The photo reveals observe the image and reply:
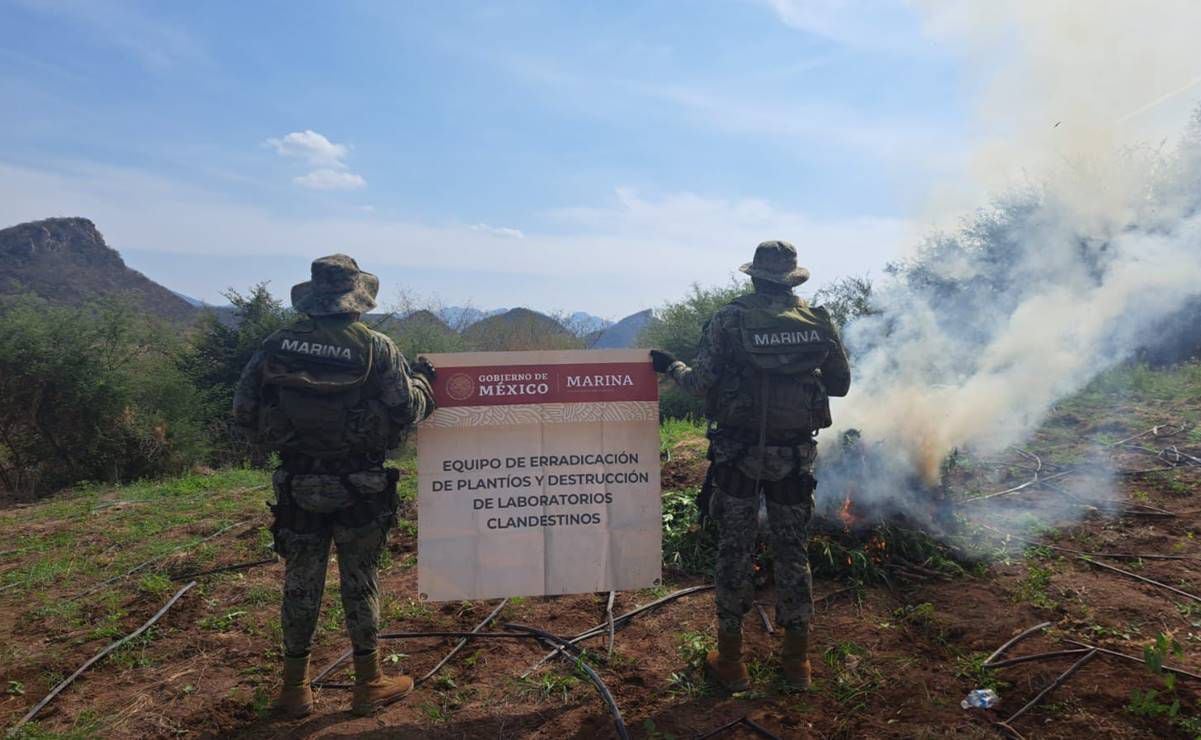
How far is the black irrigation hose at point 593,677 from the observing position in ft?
12.1

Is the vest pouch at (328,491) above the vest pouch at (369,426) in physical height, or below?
below

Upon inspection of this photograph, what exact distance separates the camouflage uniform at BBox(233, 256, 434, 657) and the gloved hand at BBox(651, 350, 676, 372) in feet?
5.19

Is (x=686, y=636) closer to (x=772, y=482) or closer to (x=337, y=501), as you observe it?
(x=772, y=482)

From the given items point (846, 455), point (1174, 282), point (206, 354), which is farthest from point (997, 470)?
point (206, 354)

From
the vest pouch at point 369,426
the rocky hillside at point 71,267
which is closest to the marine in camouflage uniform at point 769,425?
the vest pouch at point 369,426

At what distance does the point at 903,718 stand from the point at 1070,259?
9.76 metres

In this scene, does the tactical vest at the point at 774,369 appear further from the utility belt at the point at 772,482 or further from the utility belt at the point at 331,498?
the utility belt at the point at 331,498

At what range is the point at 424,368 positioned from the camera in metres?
4.45

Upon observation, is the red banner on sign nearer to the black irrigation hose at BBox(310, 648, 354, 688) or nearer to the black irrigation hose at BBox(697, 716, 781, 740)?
the black irrigation hose at BBox(310, 648, 354, 688)

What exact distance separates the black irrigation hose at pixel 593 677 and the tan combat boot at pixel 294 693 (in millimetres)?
1479

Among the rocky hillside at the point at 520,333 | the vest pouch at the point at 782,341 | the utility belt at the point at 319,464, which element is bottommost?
the utility belt at the point at 319,464

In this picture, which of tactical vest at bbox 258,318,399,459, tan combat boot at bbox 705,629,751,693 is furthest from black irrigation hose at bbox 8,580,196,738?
tan combat boot at bbox 705,629,751,693

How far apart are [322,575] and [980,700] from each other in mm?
3789

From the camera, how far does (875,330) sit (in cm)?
953
